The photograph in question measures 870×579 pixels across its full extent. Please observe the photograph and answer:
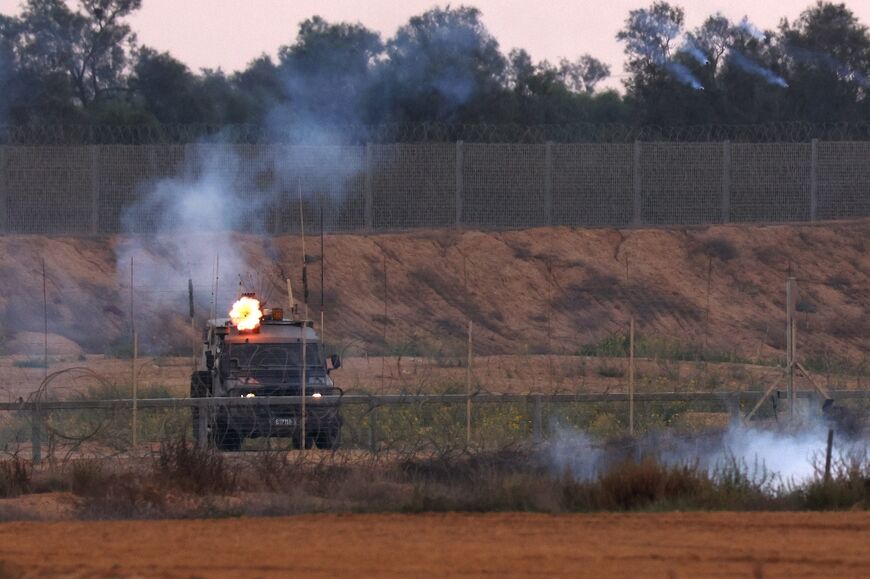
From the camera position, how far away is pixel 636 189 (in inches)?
1564

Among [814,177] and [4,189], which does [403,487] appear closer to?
[4,189]

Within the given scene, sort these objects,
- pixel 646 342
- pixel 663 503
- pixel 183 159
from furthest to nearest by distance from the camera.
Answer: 1. pixel 183 159
2. pixel 646 342
3. pixel 663 503

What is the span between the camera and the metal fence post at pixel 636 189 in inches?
1539

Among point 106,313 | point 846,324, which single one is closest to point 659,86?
point 846,324

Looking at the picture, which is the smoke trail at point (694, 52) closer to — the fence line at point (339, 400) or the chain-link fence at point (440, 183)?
the chain-link fence at point (440, 183)

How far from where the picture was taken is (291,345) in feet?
63.6

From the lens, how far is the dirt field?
10180 millimetres

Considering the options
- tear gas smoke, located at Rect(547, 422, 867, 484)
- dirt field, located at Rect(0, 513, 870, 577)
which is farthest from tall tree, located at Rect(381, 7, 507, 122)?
dirt field, located at Rect(0, 513, 870, 577)

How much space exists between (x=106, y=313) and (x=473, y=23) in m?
28.9

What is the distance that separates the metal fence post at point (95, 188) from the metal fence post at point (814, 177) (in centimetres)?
1871

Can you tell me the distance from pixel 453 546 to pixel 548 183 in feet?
94.6

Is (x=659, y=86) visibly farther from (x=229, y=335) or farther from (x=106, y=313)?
(x=229, y=335)

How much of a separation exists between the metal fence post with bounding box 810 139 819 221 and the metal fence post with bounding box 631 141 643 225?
4.63 metres

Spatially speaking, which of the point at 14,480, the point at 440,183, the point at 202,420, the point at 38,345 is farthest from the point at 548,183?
the point at 14,480
